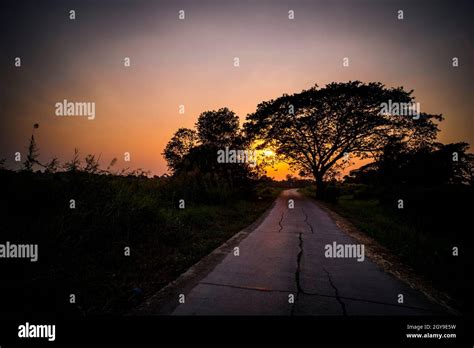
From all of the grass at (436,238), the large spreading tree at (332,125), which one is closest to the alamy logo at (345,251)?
the grass at (436,238)

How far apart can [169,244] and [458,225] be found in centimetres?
1105

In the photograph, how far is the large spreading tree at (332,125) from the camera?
20516 mm

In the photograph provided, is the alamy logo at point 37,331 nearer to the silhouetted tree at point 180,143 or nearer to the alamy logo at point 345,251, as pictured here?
the alamy logo at point 345,251

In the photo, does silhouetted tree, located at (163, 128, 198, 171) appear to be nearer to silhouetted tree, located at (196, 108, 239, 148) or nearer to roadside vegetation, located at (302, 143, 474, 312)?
silhouetted tree, located at (196, 108, 239, 148)

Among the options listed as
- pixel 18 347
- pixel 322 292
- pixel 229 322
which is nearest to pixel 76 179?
pixel 18 347

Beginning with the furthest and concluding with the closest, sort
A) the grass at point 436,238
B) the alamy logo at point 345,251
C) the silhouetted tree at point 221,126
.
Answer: the silhouetted tree at point 221,126 < the alamy logo at point 345,251 < the grass at point 436,238

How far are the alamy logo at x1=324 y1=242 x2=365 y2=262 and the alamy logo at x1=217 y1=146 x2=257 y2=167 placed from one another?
14226mm

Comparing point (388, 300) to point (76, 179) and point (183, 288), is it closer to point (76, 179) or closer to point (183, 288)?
point (183, 288)

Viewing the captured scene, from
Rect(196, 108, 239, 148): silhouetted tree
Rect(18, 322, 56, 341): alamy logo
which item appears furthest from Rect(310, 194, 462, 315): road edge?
Rect(196, 108, 239, 148): silhouetted tree

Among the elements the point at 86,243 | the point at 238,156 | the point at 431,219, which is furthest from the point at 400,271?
the point at 238,156

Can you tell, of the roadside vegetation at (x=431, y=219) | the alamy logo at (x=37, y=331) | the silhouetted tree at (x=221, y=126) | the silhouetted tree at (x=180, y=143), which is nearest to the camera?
the alamy logo at (x=37, y=331)

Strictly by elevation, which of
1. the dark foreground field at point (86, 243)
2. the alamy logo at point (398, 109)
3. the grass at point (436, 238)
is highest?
the alamy logo at point (398, 109)

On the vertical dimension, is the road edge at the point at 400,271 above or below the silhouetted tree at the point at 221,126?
below

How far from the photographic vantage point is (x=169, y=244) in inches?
223
